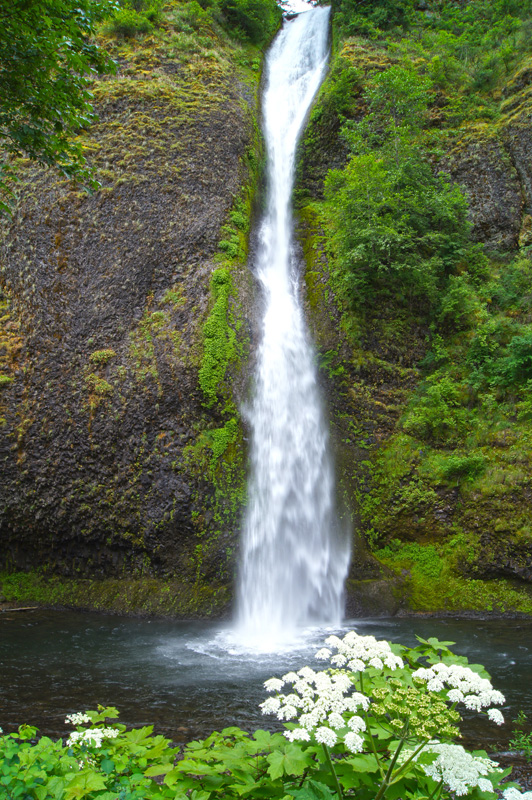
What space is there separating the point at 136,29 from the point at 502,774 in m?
22.3

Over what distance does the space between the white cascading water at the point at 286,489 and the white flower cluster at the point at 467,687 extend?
20.0ft

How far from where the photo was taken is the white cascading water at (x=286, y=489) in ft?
30.3

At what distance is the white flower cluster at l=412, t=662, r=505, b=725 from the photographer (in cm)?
195

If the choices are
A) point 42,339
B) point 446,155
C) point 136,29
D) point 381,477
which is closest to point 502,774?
point 381,477

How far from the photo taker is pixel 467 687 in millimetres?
2002

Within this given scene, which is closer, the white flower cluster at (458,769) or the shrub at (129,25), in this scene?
the white flower cluster at (458,769)

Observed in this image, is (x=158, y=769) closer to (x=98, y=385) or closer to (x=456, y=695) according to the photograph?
(x=456, y=695)

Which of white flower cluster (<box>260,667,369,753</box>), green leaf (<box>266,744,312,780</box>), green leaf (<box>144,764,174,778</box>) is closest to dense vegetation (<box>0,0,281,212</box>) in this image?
green leaf (<box>144,764,174,778</box>)

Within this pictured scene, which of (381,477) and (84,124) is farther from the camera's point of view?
(381,477)

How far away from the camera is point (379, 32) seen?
1939 centimetres

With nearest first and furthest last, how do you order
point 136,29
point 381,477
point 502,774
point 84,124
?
point 502,774 → point 84,124 → point 381,477 → point 136,29

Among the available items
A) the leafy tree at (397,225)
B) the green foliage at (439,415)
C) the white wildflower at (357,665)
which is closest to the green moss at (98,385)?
the leafy tree at (397,225)

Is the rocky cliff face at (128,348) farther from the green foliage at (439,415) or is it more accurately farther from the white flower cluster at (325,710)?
the white flower cluster at (325,710)

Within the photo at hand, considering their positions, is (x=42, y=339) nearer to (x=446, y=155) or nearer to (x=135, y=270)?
(x=135, y=270)
